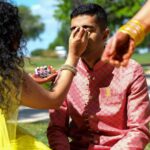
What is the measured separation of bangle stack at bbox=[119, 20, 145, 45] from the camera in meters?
1.80

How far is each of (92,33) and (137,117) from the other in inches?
22.5

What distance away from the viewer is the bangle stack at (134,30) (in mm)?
1799

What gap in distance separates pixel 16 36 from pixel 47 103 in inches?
15.7

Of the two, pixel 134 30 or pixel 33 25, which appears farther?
pixel 33 25

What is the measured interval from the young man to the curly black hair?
0.54m

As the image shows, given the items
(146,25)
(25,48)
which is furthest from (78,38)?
(146,25)

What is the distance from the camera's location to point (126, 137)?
3.09 meters

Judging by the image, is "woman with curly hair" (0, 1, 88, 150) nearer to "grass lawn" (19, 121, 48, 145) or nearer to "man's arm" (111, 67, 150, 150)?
"man's arm" (111, 67, 150, 150)

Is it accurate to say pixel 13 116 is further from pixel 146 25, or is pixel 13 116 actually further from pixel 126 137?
pixel 146 25

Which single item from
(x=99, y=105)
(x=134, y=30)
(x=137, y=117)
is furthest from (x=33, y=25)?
(x=134, y=30)

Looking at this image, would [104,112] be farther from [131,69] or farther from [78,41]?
[78,41]

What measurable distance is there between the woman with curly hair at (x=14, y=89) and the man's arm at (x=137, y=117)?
0.46 meters

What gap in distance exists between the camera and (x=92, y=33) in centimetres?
322

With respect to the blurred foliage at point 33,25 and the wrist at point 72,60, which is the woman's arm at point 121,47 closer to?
the wrist at point 72,60
